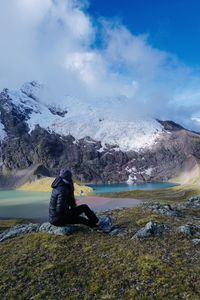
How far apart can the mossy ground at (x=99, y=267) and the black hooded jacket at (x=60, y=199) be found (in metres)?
1.36

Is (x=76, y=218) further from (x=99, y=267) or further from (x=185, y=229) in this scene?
(x=185, y=229)

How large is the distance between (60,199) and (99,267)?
5.23 meters

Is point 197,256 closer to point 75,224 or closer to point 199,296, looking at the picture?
point 199,296

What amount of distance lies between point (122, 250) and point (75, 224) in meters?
4.95

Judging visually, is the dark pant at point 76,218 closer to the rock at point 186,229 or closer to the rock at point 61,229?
the rock at point 61,229

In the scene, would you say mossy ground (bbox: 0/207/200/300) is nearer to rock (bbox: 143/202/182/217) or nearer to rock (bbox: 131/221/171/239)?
rock (bbox: 131/221/171/239)

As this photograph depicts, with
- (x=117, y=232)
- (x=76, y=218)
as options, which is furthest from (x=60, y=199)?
(x=117, y=232)

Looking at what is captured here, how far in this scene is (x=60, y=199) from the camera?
2030cm

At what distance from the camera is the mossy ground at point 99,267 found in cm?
1429

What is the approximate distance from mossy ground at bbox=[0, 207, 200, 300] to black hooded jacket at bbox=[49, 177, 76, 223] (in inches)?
53.3

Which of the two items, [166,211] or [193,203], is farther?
[193,203]

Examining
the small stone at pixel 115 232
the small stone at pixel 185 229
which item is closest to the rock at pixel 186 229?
the small stone at pixel 185 229

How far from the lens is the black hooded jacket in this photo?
66.7 ft

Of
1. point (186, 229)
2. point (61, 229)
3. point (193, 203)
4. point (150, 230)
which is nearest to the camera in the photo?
point (150, 230)
